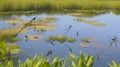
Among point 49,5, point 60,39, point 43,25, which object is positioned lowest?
point 49,5

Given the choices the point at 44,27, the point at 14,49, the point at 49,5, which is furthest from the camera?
the point at 49,5

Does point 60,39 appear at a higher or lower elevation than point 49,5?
higher

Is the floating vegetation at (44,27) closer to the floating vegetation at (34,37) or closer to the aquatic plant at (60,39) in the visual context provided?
the floating vegetation at (34,37)

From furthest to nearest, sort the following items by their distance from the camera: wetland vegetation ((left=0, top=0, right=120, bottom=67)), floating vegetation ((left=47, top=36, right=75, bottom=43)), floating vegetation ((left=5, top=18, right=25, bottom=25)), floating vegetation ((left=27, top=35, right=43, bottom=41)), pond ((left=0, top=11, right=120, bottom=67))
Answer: floating vegetation ((left=5, top=18, right=25, bottom=25))
floating vegetation ((left=27, top=35, right=43, bottom=41))
floating vegetation ((left=47, top=36, right=75, bottom=43))
pond ((left=0, top=11, right=120, bottom=67))
wetland vegetation ((left=0, top=0, right=120, bottom=67))

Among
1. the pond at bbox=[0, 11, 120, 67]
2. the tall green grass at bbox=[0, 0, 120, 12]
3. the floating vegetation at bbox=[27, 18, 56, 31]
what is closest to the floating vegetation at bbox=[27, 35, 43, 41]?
the pond at bbox=[0, 11, 120, 67]

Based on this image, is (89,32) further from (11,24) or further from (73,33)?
(11,24)

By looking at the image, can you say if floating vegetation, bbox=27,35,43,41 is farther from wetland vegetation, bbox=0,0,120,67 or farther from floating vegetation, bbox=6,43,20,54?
floating vegetation, bbox=6,43,20,54

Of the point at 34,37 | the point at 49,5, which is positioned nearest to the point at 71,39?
the point at 34,37

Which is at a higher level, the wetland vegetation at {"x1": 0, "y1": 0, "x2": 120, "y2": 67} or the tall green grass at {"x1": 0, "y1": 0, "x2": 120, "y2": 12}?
the wetland vegetation at {"x1": 0, "y1": 0, "x2": 120, "y2": 67}

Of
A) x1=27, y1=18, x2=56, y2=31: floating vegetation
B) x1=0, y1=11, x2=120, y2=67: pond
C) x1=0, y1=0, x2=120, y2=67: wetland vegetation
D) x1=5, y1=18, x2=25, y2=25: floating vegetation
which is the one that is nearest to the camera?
x1=0, y1=0, x2=120, y2=67: wetland vegetation

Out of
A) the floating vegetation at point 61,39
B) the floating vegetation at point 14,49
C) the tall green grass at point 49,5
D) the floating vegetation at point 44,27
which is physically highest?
the floating vegetation at point 14,49

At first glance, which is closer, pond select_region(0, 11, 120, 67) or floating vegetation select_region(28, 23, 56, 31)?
pond select_region(0, 11, 120, 67)

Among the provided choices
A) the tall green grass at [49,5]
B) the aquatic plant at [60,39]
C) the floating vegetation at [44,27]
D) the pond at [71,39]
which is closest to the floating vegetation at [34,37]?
the pond at [71,39]

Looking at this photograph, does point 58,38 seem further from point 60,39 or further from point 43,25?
point 43,25
